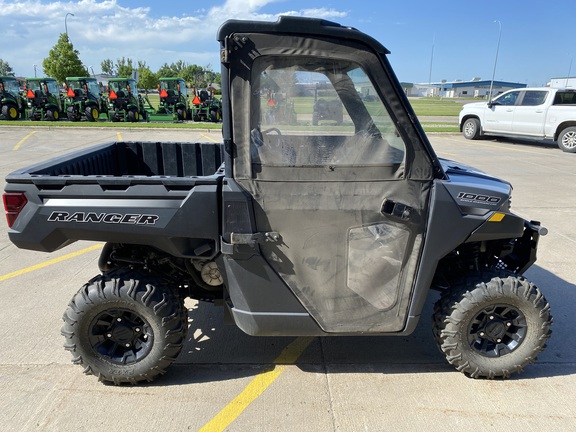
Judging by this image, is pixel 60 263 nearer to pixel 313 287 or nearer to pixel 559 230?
pixel 313 287

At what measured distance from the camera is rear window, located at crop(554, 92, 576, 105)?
537 inches

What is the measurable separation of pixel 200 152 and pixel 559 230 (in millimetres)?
4946

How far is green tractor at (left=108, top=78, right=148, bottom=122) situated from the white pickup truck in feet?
49.6

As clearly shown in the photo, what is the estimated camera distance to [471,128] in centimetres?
1639

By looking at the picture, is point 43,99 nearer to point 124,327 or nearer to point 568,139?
point 124,327

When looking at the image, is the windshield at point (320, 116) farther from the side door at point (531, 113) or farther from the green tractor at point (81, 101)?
the green tractor at point (81, 101)

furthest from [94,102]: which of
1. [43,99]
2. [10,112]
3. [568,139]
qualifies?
[568,139]

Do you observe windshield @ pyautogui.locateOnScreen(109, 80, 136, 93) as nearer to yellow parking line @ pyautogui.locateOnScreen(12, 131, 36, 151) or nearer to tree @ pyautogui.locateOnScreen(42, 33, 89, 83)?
yellow parking line @ pyautogui.locateOnScreen(12, 131, 36, 151)

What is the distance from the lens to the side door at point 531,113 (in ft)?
45.6

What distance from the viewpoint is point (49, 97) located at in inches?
808

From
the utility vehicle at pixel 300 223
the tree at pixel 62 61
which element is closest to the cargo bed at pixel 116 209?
the utility vehicle at pixel 300 223

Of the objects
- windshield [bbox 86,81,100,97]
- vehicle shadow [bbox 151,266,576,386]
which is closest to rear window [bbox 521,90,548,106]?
vehicle shadow [bbox 151,266,576,386]

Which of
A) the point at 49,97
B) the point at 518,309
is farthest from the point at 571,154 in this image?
the point at 49,97

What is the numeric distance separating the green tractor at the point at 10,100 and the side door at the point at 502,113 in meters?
20.7
